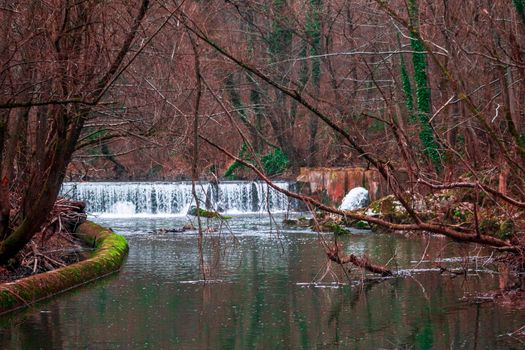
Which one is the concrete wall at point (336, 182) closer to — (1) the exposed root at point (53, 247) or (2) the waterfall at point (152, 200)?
(2) the waterfall at point (152, 200)

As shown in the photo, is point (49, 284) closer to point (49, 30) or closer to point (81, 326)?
point (81, 326)

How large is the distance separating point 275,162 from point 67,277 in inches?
992

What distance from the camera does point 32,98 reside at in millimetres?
13375

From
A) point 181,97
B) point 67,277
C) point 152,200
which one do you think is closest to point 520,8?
point 181,97

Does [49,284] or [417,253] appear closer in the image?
[49,284]

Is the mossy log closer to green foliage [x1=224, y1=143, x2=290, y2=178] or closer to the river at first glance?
the river

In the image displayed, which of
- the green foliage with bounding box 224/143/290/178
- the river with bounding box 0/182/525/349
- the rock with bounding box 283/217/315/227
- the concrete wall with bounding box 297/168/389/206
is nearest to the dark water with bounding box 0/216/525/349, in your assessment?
the river with bounding box 0/182/525/349

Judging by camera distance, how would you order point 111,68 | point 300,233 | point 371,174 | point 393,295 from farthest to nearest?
point 371,174 < point 300,233 < point 393,295 < point 111,68

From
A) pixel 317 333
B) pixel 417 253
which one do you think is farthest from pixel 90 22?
pixel 417 253

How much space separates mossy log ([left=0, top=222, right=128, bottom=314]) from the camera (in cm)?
1362

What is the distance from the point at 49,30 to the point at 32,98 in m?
1.06

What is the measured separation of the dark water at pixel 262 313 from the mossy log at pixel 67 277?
0.21 m

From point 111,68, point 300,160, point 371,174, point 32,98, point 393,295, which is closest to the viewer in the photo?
point 111,68

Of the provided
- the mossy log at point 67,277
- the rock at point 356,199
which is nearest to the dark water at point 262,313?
the mossy log at point 67,277
